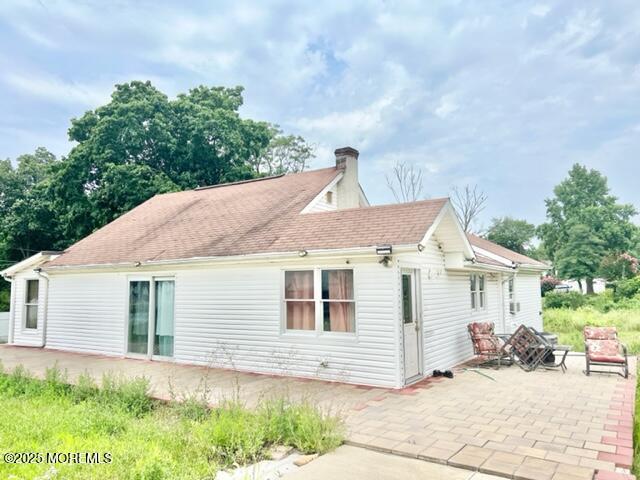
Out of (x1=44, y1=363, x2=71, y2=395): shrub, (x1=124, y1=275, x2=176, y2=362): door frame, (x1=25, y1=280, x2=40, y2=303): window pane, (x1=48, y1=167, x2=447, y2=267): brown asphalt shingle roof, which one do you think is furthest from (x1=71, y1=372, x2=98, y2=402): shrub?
(x1=25, y1=280, x2=40, y2=303): window pane

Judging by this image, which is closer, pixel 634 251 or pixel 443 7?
pixel 443 7

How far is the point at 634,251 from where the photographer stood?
38.4 m

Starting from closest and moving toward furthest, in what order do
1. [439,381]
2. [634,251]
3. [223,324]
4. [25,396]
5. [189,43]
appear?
[25,396] → [439,381] → [223,324] → [189,43] → [634,251]

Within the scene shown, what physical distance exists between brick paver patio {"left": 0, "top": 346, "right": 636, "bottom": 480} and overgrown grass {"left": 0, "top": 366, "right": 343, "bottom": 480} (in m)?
0.62

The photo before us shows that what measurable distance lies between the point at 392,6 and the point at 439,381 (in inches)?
441

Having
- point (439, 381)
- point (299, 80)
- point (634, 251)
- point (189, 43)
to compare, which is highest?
point (299, 80)

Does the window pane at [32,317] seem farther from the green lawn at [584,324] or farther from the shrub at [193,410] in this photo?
the green lawn at [584,324]

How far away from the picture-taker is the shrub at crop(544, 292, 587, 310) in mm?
24156

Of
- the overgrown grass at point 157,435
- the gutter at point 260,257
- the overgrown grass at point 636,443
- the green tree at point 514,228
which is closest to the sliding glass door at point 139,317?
the gutter at point 260,257

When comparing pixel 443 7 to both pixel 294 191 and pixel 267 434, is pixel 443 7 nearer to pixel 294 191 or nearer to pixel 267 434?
pixel 294 191

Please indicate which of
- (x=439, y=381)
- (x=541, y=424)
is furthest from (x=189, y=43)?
(x=541, y=424)

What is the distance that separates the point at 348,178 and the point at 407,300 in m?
6.21

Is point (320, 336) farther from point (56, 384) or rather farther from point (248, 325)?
point (56, 384)

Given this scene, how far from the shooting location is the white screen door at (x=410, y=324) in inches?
313
